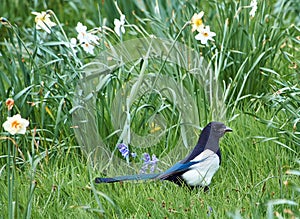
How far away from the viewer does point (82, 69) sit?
11.6 ft

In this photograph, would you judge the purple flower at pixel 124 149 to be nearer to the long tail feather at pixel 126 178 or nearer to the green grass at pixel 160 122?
the green grass at pixel 160 122

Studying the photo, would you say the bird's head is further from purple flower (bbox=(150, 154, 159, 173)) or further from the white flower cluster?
the white flower cluster

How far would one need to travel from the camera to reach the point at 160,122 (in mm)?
3477

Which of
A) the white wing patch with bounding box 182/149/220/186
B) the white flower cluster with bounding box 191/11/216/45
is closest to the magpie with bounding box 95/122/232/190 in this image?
the white wing patch with bounding box 182/149/220/186

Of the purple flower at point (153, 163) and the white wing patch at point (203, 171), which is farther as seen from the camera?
the purple flower at point (153, 163)

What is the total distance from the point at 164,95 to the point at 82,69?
1.43 ft

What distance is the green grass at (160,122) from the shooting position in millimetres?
2783

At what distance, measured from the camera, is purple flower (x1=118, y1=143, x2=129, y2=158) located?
3119 mm

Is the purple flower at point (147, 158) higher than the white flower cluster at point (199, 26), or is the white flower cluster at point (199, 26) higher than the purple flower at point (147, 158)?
the white flower cluster at point (199, 26)

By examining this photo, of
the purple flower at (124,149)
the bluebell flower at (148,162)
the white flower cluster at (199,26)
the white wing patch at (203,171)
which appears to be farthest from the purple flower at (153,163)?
the white flower cluster at (199,26)

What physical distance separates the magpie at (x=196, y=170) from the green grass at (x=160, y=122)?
0.04 meters

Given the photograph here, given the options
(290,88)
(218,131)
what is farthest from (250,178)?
A: (290,88)

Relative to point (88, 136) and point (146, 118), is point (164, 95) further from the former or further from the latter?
point (88, 136)

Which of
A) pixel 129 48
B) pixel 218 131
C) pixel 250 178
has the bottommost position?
pixel 250 178
